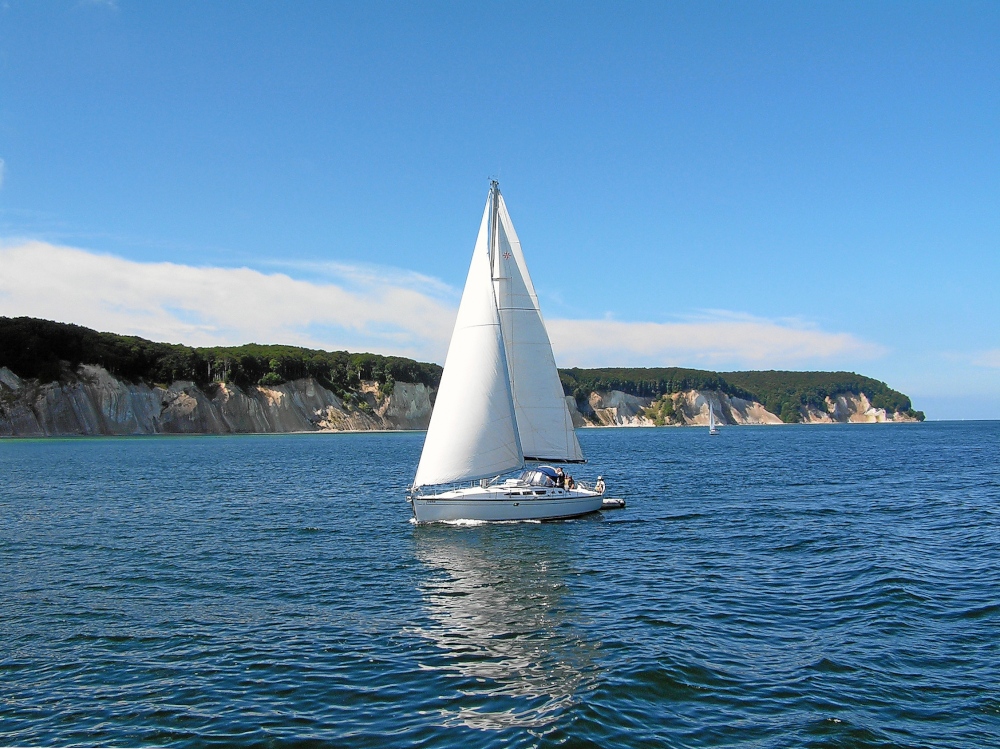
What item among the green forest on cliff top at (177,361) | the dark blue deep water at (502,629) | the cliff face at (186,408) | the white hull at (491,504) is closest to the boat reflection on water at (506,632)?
the dark blue deep water at (502,629)

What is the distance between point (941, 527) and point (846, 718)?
23.9 metres

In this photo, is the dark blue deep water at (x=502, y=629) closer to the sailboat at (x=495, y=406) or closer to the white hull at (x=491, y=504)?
the white hull at (x=491, y=504)

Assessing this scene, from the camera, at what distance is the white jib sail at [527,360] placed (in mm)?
34031

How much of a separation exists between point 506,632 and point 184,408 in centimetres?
12844

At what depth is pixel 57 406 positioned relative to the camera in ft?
384

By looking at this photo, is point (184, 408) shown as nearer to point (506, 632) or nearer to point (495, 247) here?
point (495, 247)

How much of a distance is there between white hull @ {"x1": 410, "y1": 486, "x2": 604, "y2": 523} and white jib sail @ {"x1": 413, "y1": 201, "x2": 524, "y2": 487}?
0.81m

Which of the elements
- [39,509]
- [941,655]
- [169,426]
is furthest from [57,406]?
[941,655]

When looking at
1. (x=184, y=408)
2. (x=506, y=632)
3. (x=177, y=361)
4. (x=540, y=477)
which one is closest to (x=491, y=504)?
(x=540, y=477)

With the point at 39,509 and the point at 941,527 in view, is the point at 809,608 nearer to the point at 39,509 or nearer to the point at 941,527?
the point at 941,527

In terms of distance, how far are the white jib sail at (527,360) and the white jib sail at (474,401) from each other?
77.5 inches

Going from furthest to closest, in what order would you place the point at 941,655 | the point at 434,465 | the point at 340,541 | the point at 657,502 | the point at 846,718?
the point at 657,502, the point at 434,465, the point at 340,541, the point at 941,655, the point at 846,718

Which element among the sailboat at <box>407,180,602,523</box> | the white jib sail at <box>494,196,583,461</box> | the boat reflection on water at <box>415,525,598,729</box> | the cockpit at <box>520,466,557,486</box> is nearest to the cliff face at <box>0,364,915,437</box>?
the sailboat at <box>407,180,602,523</box>

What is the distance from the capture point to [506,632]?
56.4 feet
